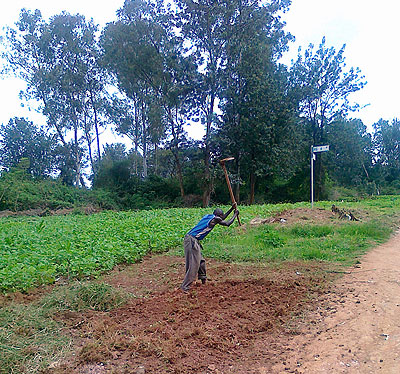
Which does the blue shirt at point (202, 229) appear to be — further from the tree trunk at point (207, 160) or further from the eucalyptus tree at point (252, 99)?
the tree trunk at point (207, 160)

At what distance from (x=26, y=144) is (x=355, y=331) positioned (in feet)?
136

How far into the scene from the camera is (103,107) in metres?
35.3

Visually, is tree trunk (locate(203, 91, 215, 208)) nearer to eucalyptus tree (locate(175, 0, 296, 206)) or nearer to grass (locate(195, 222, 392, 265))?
eucalyptus tree (locate(175, 0, 296, 206))

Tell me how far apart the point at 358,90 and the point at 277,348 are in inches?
1333

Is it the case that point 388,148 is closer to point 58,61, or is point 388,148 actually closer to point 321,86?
point 321,86

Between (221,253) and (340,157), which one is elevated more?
(340,157)

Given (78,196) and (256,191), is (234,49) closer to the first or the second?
(256,191)

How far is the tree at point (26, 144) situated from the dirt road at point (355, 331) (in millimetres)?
38570

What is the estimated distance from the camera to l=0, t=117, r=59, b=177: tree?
39.7 m

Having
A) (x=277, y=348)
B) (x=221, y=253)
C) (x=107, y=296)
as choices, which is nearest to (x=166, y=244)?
(x=221, y=253)

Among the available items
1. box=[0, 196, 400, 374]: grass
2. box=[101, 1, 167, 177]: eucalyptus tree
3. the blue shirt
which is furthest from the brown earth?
box=[101, 1, 167, 177]: eucalyptus tree

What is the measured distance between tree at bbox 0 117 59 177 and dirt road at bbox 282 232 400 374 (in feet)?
127

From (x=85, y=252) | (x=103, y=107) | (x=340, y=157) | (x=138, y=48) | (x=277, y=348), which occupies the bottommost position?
(x=277, y=348)

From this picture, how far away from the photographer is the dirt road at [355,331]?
3.76 meters
